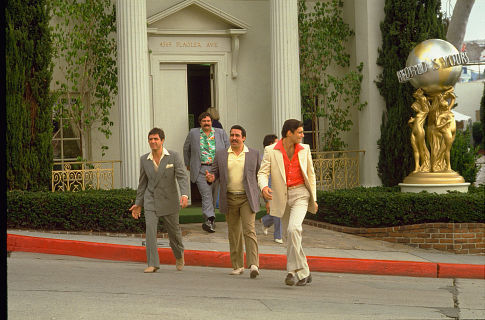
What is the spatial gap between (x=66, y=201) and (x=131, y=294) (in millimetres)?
5225

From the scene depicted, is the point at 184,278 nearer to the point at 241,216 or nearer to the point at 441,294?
the point at 241,216

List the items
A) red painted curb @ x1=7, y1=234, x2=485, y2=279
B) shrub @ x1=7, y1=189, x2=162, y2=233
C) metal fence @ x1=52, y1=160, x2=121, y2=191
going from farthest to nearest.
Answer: metal fence @ x1=52, y1=160, x2=121, y2=191
shrub @ x1=7, y1=189, x2=162, y2=233
red painted curb @ x1=7, y1=234, x2=485, y2=279

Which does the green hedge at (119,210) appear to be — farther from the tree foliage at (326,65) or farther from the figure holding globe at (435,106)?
the tree foliage at (326,65)

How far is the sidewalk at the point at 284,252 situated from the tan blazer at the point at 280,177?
199 centimetres

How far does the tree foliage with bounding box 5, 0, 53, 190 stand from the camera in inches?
530

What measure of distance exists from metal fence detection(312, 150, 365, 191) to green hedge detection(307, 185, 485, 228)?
286cm

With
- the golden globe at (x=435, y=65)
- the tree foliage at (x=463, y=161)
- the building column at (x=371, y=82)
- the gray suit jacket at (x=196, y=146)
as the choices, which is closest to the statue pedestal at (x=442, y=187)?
the golden globe at (x=435, y=65)

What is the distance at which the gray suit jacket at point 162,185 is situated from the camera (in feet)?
31.6

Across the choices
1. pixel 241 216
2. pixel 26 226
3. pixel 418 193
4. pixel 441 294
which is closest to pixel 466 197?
pixel 418 193

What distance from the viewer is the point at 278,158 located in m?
9.09

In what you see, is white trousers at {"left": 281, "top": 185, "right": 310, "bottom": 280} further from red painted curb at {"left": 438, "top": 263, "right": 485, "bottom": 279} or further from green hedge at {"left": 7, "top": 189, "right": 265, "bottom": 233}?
green hedge at {"left": 7, "top": 189, "right": 265, "bottom": 233}

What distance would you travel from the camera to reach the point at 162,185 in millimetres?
9648

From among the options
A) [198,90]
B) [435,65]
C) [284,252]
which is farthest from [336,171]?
[284,252]

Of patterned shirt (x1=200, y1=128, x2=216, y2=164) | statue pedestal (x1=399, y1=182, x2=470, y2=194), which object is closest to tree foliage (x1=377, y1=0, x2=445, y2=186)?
statue pedestal (x1=399, y1=182, x2=470, y2=194)
